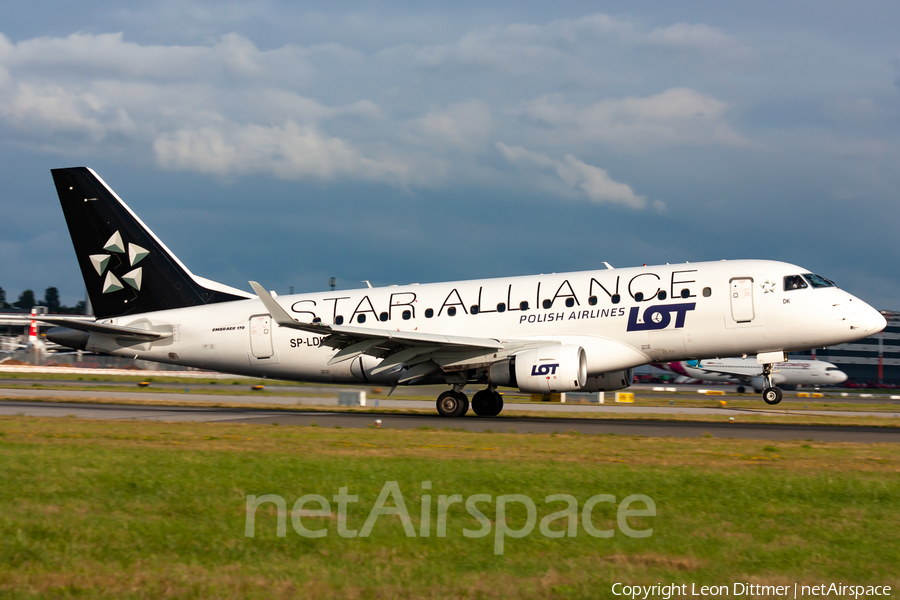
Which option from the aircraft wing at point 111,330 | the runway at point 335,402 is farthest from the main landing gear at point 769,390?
the aircraft wing at point 111,330

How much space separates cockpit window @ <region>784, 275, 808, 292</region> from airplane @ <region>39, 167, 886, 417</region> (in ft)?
0.10

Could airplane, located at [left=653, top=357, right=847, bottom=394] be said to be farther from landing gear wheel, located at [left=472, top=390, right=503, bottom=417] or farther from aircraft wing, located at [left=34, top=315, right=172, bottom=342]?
aircraft wing, located at [left=34, top=315, right=172, bottom=342]

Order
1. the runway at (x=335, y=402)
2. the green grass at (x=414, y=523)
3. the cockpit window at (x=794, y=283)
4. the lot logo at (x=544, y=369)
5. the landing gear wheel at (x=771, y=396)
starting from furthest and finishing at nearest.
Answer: the runway at (x=335, y=402) < the landing gear wheel at (x=771, y=396) < the cockpit window at (x=794, y=283) < the lot logo at (x=544, y=369) < the green grass at (x=414, y=523)

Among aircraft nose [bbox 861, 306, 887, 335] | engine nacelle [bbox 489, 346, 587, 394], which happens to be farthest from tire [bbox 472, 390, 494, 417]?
aircraft nose [bbox 861, 306, 887, 335]

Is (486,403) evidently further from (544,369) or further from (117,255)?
(117,255)

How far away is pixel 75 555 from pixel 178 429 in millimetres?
11638

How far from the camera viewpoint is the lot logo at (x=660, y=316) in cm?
2355

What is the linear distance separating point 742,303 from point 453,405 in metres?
9.30

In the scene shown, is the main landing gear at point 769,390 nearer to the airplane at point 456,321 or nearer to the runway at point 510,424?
the airplane at point 456,321

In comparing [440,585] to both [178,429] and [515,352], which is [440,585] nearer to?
[178,429]

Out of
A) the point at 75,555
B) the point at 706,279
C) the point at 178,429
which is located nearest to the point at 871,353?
the point at 706,279

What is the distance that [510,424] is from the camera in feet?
71.9

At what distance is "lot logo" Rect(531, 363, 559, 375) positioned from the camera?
888 inches

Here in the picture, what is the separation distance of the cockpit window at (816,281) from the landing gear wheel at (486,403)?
33.1 ft
